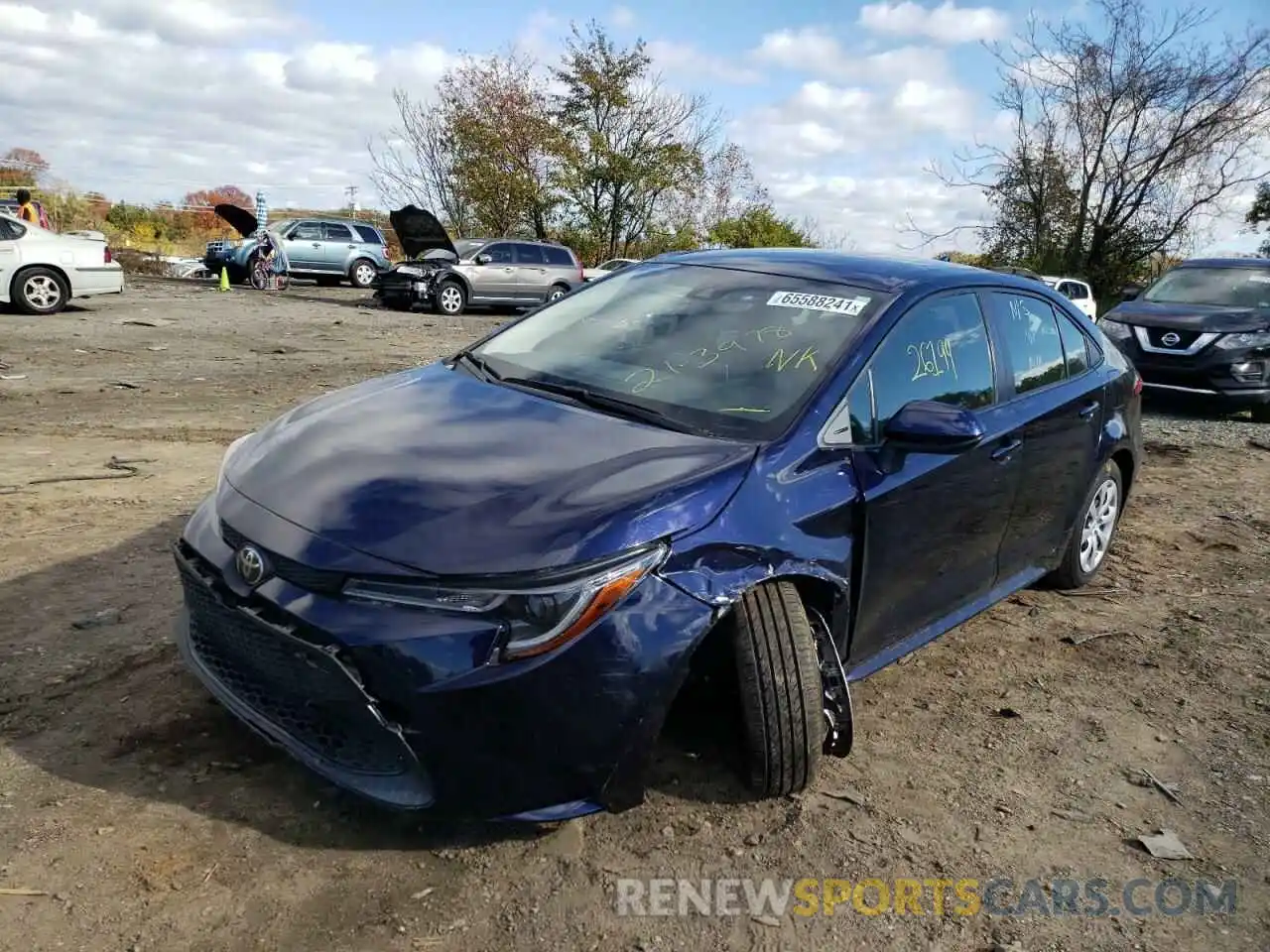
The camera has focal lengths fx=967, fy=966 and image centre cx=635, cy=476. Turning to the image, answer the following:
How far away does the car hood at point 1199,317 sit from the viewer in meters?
9.95

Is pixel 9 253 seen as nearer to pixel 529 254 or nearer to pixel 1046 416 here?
pixel 529 254

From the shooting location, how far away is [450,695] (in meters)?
2.27

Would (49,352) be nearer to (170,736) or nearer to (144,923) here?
(170,736)

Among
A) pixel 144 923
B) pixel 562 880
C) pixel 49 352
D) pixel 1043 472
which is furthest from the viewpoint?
pixel 49 352

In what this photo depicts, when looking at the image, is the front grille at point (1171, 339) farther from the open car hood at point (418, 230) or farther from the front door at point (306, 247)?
the front door at point (306, 247)

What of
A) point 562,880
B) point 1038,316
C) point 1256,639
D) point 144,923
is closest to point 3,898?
point 144,923

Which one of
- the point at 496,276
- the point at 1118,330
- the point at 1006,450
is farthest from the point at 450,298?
the point at 1006,450

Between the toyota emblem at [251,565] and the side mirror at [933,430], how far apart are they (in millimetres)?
1899

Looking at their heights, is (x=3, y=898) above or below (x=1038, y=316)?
below

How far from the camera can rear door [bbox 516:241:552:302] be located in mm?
20547

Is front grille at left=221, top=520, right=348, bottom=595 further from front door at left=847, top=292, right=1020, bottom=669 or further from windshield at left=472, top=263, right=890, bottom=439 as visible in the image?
front door at left=847, top=292, right=1020, bottom=669

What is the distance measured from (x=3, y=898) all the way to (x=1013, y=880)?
2524 mm

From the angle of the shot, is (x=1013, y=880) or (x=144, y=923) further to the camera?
(x=1013, y=880)

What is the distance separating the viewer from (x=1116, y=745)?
11.1 ft
